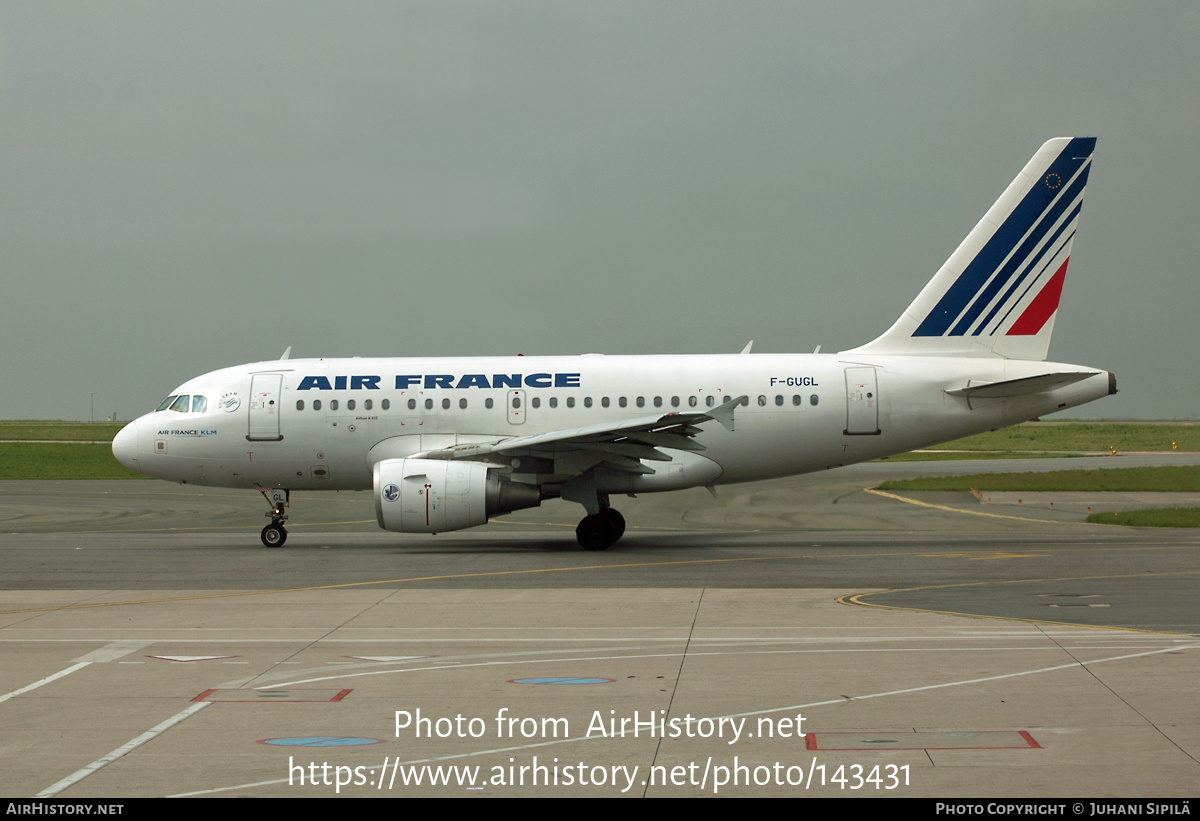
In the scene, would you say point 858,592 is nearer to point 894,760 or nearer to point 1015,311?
point 894,760

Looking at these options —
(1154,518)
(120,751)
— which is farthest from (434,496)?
(1154,518)

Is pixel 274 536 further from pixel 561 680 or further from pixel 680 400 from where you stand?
pixel 561 680

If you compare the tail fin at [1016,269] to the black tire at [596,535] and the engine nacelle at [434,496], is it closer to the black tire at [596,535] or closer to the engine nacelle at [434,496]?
the black tire at [596,535]

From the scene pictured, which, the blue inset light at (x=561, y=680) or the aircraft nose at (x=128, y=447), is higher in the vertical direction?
the aircraft nose at (x=128, y=447)

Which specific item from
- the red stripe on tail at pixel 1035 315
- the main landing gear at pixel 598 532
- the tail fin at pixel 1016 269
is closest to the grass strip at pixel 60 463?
the main landing gear at pixel 598 532

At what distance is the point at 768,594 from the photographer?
1574cm

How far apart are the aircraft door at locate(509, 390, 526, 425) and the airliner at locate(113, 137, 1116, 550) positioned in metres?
0.04

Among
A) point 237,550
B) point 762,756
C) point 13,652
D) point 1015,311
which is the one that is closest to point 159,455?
point 237,550

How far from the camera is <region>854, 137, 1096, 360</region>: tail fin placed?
24.3 meters

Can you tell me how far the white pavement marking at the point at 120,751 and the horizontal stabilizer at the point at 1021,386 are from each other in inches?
721

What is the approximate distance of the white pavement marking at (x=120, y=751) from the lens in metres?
6.76

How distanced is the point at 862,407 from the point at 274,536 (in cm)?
1278

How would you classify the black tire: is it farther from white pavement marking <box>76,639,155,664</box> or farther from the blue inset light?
the blue inset light

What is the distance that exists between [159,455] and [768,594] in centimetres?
1550
